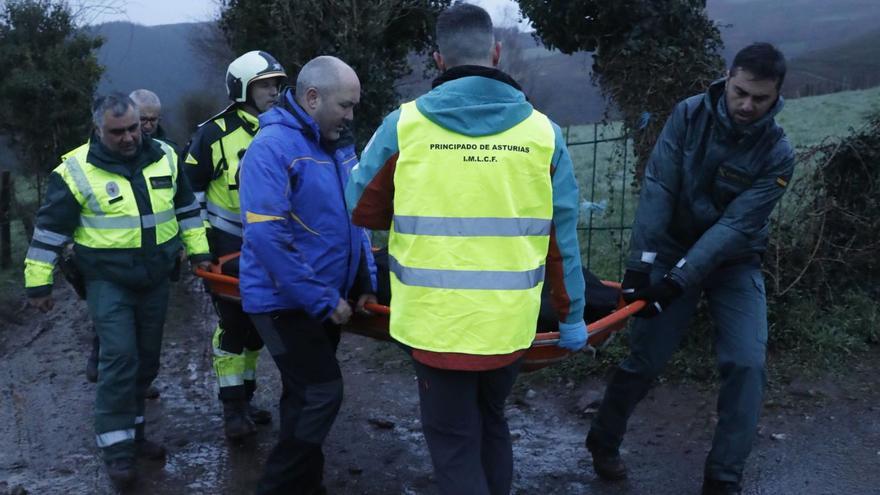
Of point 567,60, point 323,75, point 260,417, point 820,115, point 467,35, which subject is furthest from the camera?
point 567,60

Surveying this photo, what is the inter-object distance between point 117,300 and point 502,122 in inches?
96.7

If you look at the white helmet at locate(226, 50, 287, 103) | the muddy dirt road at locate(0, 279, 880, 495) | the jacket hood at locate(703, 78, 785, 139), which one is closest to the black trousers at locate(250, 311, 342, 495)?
the muddy dirt road at locate(0, 279, 880, 495)

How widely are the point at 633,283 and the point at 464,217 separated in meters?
1.34

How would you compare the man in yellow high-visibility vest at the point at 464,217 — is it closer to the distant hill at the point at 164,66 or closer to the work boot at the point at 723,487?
the work boot at the point at 723,487

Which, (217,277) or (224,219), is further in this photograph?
(224,219)

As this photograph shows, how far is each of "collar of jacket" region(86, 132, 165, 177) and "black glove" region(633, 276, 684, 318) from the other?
2.53 metres

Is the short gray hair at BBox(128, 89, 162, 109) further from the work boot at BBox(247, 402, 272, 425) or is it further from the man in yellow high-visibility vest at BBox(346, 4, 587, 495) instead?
the man in yellow high-visibility vest at BBox(346, 4, 587, 495)

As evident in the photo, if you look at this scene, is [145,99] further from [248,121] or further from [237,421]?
[237,421]

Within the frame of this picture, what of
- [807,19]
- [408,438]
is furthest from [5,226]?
[807,19]

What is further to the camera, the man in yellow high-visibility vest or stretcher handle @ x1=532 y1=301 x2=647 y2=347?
stretcher handle @ x1=532 y1=301 x2=647 y2=347

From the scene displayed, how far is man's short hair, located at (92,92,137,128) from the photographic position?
4.19m

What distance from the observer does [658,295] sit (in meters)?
3.72

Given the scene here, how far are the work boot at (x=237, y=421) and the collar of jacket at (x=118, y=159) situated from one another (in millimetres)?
1439

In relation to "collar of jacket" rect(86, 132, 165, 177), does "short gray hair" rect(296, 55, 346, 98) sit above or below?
above
